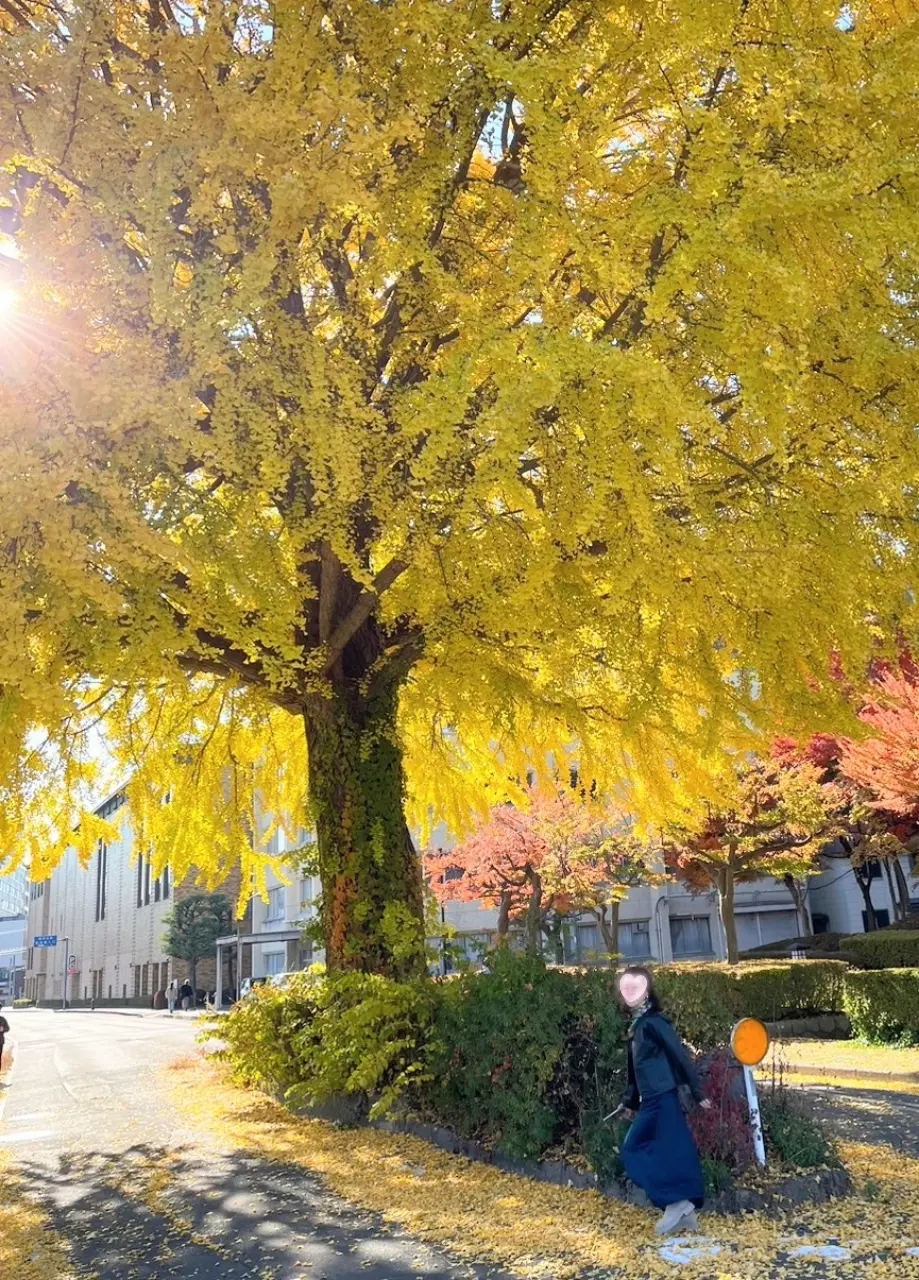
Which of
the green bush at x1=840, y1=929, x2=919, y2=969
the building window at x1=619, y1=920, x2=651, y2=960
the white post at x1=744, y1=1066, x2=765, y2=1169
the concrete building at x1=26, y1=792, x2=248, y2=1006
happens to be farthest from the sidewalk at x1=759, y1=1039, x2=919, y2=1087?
the concrete building at x1=26, y1=792, x2=248, y2=1006

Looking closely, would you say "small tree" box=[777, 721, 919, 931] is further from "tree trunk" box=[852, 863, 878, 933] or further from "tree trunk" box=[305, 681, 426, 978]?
"tree trunk" box=[305, 681, 426, 978]

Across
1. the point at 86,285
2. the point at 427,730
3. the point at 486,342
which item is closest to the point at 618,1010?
the point at 486,342

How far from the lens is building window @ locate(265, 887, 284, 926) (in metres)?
47.6

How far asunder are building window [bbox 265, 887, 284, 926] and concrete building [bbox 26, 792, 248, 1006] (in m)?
1.78

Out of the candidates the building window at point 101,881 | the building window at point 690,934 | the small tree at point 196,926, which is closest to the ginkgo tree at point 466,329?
the building window at point 690,934

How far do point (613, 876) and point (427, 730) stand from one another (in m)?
16.4

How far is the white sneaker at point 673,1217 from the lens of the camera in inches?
187

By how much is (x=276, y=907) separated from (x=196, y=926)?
160 inches

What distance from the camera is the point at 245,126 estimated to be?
523 centimetres

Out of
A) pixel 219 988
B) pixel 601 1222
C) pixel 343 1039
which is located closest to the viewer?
pixel 601 1222

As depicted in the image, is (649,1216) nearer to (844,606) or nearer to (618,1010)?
(618,1010)

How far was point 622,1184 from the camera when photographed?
5.37 metres

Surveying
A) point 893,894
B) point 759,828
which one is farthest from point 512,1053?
point 893,894

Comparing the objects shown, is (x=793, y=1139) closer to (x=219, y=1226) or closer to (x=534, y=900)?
(x=219, y=1226)
